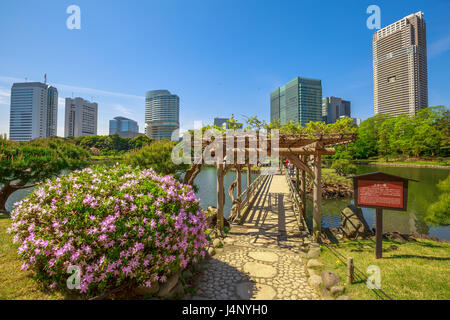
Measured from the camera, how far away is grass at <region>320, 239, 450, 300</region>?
3.76m

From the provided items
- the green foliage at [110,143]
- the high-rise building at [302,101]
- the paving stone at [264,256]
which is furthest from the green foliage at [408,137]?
the green foliage at [110,143]

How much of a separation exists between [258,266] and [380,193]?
3.68m

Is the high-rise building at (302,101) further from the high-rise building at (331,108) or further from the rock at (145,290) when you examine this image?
the rock at (145,290)

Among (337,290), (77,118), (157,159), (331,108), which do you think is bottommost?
(337,290)

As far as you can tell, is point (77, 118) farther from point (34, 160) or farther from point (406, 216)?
point (406, 216)

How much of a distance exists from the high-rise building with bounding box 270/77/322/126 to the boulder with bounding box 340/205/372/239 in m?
82.8

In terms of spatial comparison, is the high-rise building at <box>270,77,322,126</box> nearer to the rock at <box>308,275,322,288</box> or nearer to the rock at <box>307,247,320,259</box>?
the rock at <box>307,247,320,259</box>

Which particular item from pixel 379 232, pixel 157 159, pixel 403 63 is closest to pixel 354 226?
pixel 379 232

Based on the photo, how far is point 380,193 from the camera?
5219 millimetres

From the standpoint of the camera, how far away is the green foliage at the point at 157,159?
11227 mm

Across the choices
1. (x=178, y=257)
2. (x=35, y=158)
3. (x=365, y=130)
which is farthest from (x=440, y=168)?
(x=35, y=158)

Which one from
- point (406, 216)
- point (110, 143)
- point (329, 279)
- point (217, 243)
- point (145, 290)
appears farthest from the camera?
point (110, 143)

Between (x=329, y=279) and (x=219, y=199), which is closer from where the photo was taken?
(x=329, y=279)

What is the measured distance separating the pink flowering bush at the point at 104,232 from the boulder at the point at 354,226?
7639 millimetres
